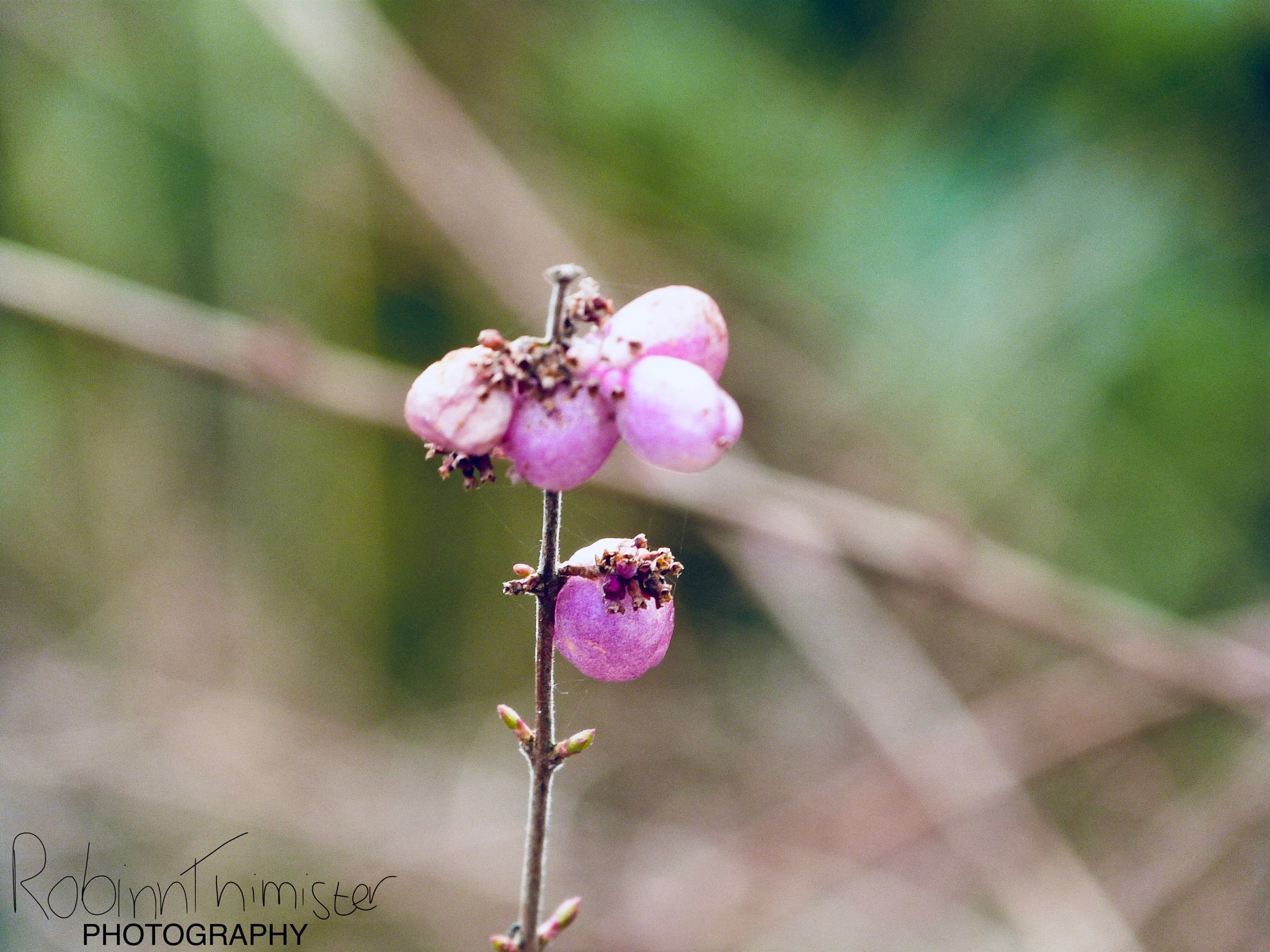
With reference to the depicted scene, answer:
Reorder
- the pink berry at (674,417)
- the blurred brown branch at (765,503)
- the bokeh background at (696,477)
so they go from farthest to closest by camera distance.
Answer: the bokeh background at (696,477) → the blurred brown branch at (765,503) → the pink berry at (674,417)

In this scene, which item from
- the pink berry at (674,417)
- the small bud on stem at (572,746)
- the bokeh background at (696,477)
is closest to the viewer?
the pink berry at (674,417)

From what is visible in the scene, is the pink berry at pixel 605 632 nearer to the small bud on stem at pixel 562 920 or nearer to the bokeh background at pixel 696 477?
the small bud on stem at pixel 562 920

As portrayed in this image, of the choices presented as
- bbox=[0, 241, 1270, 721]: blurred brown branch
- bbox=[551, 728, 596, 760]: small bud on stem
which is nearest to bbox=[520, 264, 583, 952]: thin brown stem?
bbox=[551, 728, 596, 760]: small bud on stem

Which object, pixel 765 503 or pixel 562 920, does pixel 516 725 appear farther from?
pixel 765 503

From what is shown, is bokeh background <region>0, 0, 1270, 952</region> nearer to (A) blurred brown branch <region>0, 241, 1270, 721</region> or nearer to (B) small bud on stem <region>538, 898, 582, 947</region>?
(A) blurred brown branch <region>0, 241, 1270, 721</region>

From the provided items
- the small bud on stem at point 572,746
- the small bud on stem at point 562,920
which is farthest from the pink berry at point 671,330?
the small bud on stem at point 562,920

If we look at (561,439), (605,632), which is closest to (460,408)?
(561,439)
